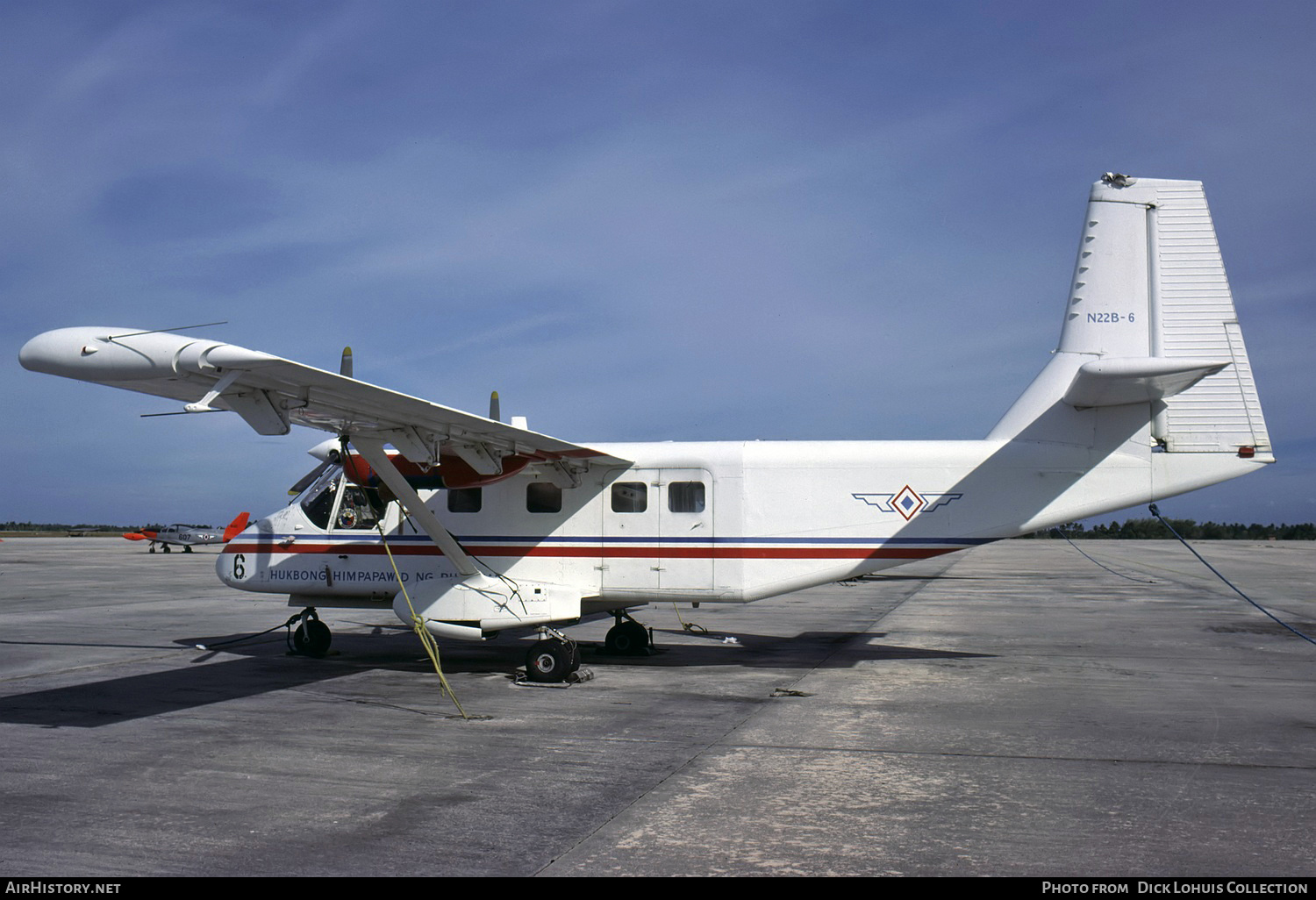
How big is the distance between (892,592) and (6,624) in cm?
2308

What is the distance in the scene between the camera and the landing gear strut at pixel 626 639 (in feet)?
47.6

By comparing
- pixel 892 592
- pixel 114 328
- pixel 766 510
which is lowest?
pixel 892 592

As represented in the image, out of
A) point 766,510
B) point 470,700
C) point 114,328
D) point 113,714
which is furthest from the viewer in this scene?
point 766,510

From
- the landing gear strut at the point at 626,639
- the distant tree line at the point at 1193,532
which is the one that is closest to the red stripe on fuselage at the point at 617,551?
the landing gear strut at the point at 626,639

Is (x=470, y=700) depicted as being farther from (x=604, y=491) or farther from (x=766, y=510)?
(x=766, y=510)

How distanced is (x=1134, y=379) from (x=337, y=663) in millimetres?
11321

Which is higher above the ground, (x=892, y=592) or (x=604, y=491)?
(x=604, y=491)

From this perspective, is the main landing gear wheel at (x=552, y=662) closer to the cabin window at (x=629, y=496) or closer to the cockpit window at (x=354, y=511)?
the cabin window at (x=629, y=496)

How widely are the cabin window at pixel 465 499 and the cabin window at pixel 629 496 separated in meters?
1.98

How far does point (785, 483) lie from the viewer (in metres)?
12.5

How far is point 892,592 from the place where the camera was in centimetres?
2900

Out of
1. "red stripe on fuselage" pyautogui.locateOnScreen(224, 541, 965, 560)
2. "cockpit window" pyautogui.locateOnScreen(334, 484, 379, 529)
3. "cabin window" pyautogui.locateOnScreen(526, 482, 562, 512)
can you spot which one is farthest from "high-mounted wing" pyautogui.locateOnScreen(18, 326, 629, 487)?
"cockpit window" pyautogui.locateOnScreen(334, 484, 379, 529)
